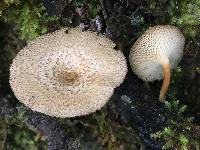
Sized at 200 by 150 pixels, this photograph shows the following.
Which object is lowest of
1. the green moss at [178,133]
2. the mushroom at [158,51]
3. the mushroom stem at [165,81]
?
the green moss at [178,133]

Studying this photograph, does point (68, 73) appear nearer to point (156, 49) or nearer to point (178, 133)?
point (156, 49)

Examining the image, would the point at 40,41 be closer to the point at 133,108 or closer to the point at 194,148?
the point at 133,108

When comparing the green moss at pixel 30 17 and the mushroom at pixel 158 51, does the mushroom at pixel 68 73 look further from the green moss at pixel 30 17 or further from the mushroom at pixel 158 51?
the green moss at pixel 30 17

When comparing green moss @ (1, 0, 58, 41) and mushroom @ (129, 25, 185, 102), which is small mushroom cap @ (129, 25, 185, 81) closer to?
mushroom @ (129, 25, 185, 102)

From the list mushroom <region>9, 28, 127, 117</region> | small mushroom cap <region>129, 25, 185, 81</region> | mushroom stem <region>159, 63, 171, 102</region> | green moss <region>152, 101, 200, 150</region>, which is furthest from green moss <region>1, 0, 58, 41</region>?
green moss <region>152, 101, 200, 150</region>

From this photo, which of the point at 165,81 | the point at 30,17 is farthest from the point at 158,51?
the point at 30,17

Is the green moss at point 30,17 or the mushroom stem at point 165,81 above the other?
the green moss at point 30,17

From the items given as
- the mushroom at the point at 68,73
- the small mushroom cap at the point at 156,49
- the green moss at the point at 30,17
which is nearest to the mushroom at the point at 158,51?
the small mushroom cap at the point at 156,49
